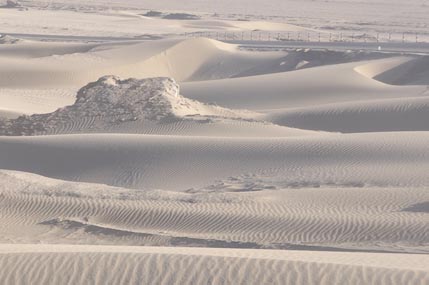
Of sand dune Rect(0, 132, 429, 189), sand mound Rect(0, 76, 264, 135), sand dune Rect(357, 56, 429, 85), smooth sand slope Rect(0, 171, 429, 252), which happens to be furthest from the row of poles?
smooth sand slope Rect(0, 171, 429, 252)

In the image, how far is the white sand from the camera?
9047mm

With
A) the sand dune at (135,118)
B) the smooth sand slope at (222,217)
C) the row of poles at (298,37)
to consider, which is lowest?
the row of poles at (298,37)

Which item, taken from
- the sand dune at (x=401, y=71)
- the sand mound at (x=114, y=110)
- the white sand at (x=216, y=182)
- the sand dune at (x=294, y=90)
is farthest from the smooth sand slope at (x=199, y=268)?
the sand dune at (x=401, y=71)

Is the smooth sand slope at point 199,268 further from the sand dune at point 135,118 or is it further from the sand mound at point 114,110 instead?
the sand mound at point 114,110

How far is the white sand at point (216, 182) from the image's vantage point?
9047 mm

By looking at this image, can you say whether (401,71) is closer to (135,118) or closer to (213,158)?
(135,118)

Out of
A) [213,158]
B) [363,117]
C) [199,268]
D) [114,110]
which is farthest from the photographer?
[363,117]

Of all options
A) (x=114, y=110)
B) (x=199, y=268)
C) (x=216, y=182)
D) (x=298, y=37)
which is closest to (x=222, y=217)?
(x=216, y=182)

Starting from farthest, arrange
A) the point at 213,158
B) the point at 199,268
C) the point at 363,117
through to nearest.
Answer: the point at 363,117 < the point at 213,158 < the point at 199,268

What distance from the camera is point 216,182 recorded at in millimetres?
17656

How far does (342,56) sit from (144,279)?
112 feet

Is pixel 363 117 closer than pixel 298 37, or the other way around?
pixel 363 117

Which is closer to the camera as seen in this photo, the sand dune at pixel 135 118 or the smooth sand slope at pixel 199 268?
the smooth sand slope at pixel 199 268

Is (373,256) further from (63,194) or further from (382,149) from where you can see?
(382,149)
